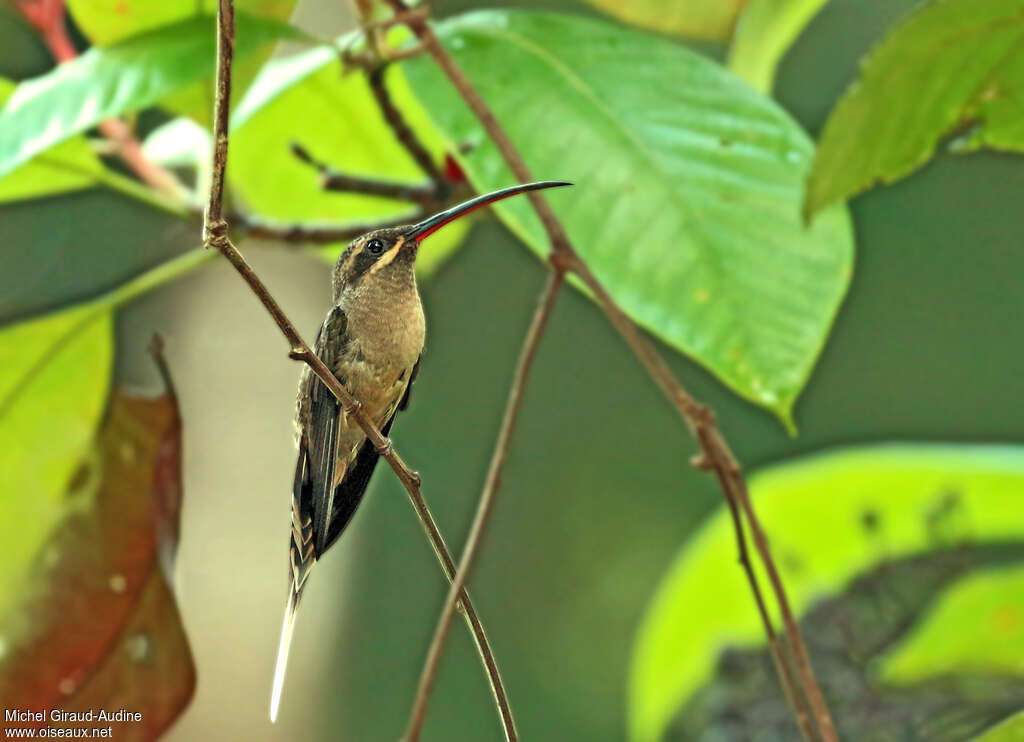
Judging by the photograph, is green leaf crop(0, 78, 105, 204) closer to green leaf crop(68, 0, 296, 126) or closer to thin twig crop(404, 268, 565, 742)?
green leaf crop(68, 0, 296, 126)

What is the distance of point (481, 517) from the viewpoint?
0.76 metres

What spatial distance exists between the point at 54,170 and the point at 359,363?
444mm

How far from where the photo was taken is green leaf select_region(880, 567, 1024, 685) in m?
1.04

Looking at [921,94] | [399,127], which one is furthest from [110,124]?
[921,94]

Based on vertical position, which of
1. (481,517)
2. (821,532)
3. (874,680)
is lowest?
(874,680)

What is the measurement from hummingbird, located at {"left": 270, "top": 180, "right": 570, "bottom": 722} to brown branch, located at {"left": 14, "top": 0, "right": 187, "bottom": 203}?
0.96ft

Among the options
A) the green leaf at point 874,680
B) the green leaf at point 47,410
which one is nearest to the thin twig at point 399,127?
the green leaf at point 47,410

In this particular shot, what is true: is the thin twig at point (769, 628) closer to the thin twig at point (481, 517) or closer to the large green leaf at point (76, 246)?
the thin twig at point (481, 517)

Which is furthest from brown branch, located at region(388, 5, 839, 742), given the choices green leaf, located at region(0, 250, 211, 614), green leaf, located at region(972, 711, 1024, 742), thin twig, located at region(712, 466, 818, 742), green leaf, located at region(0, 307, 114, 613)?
green leaf, located at region(0, 307, 114, 613)

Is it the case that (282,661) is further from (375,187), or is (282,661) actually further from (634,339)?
(375,187)

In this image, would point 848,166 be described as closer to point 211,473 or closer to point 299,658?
point 211,473

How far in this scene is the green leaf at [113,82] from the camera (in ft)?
2.89

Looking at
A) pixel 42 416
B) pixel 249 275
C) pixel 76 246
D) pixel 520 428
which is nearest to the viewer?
pixel 249 275

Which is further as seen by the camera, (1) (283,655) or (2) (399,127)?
(2) (399,127)
